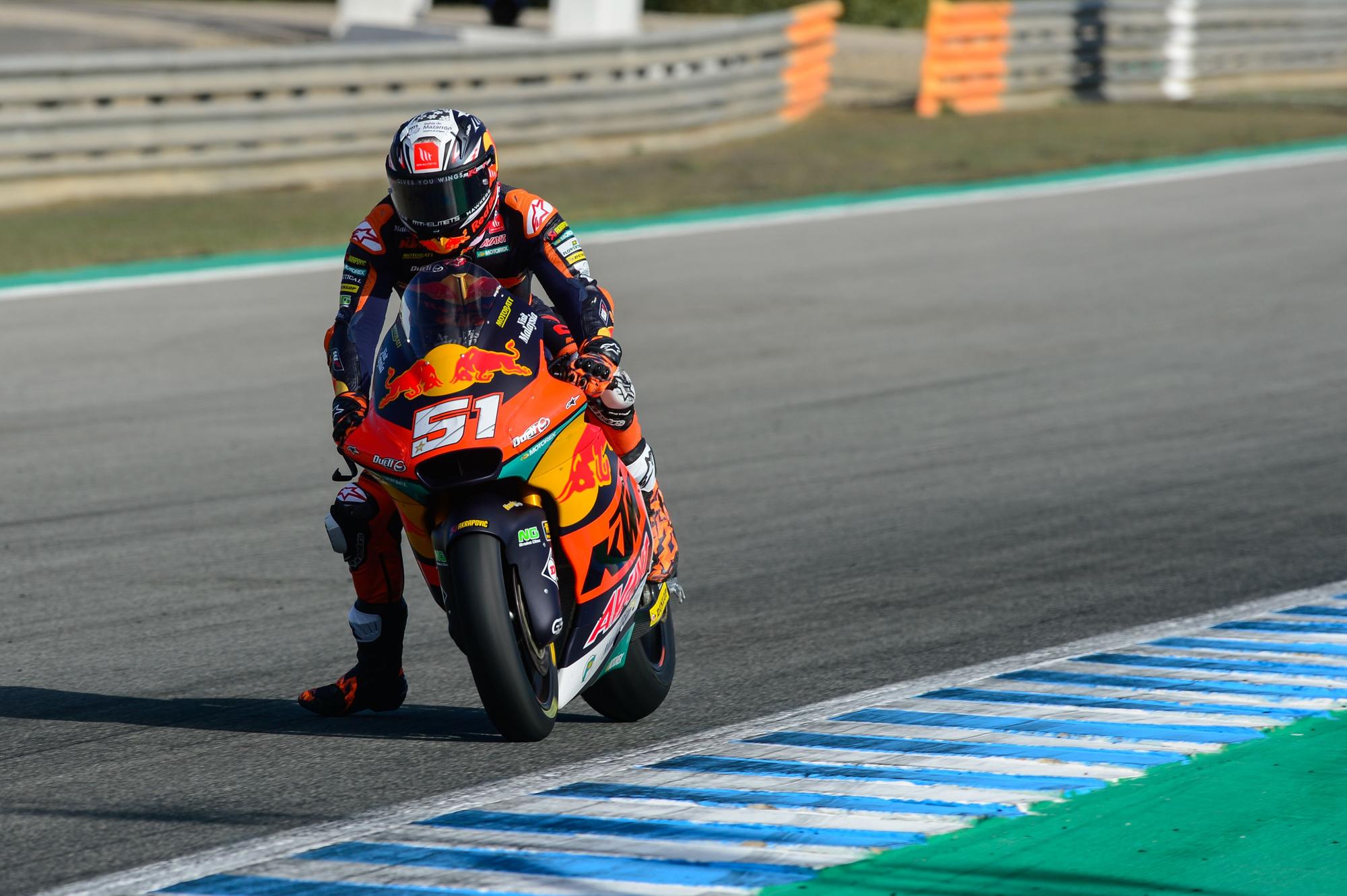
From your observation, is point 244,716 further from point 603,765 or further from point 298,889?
point 298,889

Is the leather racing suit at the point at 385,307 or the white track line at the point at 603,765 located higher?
the leather racing suit at the point at 385,307

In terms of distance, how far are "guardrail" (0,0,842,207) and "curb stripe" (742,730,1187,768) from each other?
13.3 m

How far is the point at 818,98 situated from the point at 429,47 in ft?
24.3

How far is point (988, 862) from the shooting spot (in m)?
4.05

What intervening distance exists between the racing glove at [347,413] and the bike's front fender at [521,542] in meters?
0.35

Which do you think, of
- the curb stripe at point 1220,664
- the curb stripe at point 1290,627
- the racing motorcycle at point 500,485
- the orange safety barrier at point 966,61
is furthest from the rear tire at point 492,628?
the orange safety barrier at point 966,61

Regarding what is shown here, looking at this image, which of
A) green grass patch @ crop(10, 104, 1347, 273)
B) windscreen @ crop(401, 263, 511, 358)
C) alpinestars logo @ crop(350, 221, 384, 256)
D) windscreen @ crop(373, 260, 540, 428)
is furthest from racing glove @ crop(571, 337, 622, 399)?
green grass patch @ crop(10, 104, 1347, 273)

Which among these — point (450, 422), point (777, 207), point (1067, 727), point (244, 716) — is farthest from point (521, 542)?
point (777, 207)

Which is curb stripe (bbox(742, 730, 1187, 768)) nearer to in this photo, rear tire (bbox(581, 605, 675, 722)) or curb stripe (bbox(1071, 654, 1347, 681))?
rear tire (bbox(581, 605, 675, 722))

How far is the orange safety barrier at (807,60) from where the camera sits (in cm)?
2303

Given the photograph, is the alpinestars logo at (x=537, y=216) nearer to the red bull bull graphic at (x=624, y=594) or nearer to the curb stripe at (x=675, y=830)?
the red bull bull graphic at (x=624, y=594)

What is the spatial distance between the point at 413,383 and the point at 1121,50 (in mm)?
22819

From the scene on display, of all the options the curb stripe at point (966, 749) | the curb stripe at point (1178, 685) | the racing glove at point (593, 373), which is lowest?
the curb stripe at point (1178, 685)

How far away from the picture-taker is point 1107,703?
5.29m
